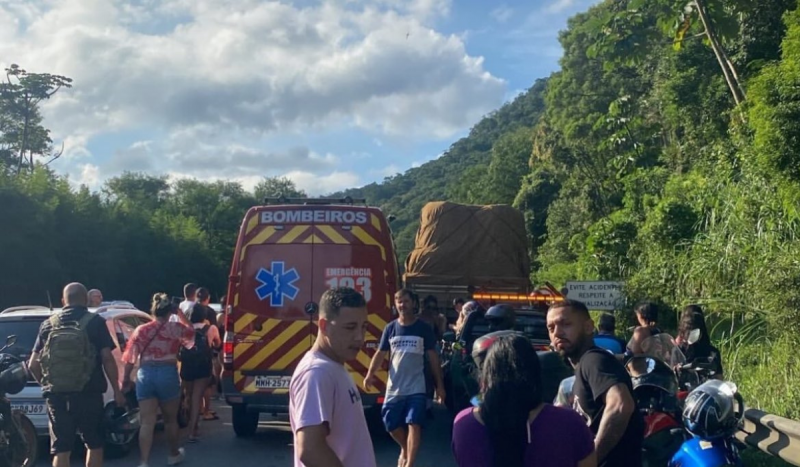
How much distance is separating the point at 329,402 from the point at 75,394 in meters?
4.50

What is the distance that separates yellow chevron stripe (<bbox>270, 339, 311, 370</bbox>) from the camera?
10.5 m

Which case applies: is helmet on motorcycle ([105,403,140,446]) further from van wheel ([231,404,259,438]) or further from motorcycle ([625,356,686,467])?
motorcycle ([625,356,686,467])

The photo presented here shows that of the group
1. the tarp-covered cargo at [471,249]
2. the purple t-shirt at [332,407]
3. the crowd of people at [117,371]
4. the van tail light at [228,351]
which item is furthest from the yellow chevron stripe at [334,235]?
the tarp-covered cargo at [471,249]

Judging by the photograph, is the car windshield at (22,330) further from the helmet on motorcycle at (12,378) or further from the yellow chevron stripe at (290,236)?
the yellow chevron stripe at (290,236)

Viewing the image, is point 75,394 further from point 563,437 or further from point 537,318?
point 537,318

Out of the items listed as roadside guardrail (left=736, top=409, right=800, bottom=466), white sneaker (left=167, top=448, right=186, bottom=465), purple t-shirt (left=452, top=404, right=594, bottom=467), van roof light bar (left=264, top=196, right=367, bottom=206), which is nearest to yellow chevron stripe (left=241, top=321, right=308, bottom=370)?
white sneaker (left=167, top=448, right=186, bottom=465)

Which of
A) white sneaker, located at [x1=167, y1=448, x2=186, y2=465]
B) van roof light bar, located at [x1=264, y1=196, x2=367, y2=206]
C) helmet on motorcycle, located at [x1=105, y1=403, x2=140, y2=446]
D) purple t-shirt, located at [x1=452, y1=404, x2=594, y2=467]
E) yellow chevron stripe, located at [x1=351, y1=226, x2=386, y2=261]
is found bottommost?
white sneaker, located at [x1=167, y1=448, x2=186, y2=465]

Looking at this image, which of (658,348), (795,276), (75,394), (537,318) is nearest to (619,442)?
(658,348)

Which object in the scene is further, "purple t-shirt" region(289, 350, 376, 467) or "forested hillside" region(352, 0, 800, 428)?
"forested hillside" region(352, 0, 800, 428)

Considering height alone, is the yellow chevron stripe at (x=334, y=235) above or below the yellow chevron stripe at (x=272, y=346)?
above

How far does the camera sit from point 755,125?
42.3 ft

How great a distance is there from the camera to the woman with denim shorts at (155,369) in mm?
9188

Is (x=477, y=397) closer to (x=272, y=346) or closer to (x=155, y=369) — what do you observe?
(x=155, y=369)

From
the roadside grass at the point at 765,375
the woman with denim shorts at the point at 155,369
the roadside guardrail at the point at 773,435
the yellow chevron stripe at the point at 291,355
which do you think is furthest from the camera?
the yellow chevron stripe at the point at 291,355
